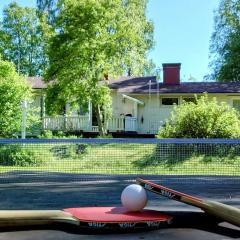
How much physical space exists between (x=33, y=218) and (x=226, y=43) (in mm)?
50507

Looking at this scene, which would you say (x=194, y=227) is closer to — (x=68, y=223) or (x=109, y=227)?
(x=109, y=227)

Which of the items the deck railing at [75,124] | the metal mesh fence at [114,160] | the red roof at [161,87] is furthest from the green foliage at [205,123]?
the red roof at [161,87]

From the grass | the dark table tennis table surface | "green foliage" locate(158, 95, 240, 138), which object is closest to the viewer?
the dark table tennis table surface

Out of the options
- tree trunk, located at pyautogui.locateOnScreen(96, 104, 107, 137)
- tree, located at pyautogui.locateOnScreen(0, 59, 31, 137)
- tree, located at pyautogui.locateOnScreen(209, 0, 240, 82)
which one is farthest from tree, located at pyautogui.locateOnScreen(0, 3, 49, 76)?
tree, located at pyautogui.locateOnScreen(0, 59, 31, 137)

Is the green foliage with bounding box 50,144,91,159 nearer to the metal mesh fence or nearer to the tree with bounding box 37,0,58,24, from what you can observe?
the metal mesh fence

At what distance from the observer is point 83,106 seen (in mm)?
28047

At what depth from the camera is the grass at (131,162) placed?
1196 cm

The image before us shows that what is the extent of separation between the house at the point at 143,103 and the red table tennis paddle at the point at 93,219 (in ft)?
88.1

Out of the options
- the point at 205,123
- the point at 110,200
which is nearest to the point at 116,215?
the point at 110,200

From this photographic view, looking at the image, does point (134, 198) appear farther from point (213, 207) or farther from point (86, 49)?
point (86, 49)

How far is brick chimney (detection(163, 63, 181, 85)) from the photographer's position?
36.4m

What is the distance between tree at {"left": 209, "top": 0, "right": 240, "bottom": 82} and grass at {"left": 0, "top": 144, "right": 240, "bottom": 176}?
39.0m

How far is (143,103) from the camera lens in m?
34.6

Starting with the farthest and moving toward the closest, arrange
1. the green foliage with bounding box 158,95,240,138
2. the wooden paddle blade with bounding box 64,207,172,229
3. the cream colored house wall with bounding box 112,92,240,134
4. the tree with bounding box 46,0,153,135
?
the cream colored house wall with bounding box 112,92,240,134
the tree with bounding box 46,0,153,135
the green foliage with bounding box 158,95,240,138
the wooden paddle blade with bounding box 64,207,172,229
